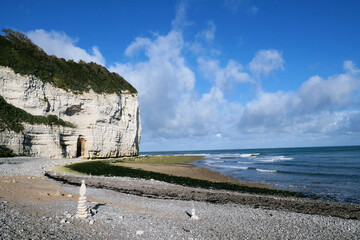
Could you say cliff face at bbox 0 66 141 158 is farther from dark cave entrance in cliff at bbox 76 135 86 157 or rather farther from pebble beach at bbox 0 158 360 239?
pebble beach at bbox 0 158 360 239

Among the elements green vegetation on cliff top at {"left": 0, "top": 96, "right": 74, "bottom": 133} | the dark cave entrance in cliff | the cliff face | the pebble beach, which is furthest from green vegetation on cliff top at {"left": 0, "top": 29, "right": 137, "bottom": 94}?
the pebble beach

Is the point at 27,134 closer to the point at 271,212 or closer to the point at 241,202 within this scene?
the point at 241,202

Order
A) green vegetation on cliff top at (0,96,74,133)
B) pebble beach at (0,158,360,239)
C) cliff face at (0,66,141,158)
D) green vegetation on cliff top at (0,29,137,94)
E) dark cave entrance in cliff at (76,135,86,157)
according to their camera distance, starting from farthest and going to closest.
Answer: dark cave entrance in cliff at (76,135,86,157) → green vegetation on cliff top at (0,29,137,94) → cliff face at (0,66,141,158) → green vegetation on cliff top at (0,96,74,133) → pebble beach at (0,158,360,239)

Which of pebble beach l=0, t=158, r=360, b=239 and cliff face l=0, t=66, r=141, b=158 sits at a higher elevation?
cliff face l=0, t=66, r=141, b=158

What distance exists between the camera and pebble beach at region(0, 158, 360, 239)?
6523mm

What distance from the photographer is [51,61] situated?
41.2m

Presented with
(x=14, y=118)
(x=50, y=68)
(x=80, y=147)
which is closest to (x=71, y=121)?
(x=80, y=147)

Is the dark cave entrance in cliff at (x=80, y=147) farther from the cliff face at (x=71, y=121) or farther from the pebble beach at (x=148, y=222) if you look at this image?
the pebble beach at (x=148, y=222)

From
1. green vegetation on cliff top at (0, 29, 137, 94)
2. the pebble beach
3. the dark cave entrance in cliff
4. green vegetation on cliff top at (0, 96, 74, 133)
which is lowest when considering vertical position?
the pebble beach

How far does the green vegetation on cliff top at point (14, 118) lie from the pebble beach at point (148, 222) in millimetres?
22840

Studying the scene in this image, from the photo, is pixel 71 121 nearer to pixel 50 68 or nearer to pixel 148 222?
pixel 50 68

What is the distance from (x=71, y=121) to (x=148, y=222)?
3566 centimetres

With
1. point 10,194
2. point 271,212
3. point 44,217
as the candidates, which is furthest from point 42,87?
point 271,212

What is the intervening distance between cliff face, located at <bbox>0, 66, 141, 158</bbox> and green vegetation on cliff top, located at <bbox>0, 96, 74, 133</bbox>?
660mm
